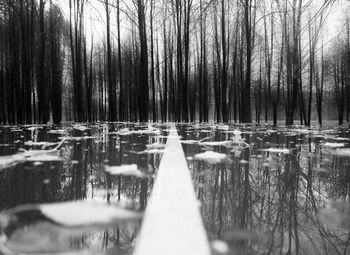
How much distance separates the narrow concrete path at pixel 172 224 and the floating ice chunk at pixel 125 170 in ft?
0.84

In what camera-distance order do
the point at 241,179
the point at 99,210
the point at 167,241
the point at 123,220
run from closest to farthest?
1. the point at 167,241
2. the point at 123,220
3. the point at 99,210
4. the point at 241,179

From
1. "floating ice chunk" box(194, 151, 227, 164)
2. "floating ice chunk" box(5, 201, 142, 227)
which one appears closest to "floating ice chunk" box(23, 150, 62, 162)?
"floating ice chunk" box(194, 151, 227, 164)

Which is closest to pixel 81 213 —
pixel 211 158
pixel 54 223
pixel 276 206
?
pixel 54 223

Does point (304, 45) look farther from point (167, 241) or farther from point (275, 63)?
point (167, 241)

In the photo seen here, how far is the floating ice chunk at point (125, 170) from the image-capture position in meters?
1.65

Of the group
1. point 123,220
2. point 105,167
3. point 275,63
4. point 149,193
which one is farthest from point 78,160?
point 275,63

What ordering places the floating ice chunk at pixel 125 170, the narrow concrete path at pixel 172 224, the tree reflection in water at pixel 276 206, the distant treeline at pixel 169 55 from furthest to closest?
the distant treeline at pixel 169 55
the floating ice chunk at pixel 125 170
the tree reflection in water at pixel 276 206
the narrow concrete path at pixel 172 224

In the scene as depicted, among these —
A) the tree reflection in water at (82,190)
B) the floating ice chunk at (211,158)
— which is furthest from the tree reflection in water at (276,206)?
the tree reflection in water at (82,190)

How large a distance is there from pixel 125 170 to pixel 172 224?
0.99 m

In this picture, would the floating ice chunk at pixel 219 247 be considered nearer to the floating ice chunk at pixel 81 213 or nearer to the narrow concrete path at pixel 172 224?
the narrow concrete path at pixel 172 224

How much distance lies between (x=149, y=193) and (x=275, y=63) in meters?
32.3

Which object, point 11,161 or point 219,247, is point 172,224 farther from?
point 11,161

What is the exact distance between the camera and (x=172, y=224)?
2.73 feet

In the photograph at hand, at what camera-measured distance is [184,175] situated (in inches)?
63.3
